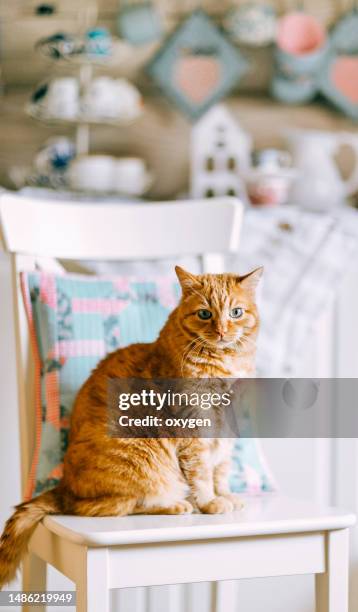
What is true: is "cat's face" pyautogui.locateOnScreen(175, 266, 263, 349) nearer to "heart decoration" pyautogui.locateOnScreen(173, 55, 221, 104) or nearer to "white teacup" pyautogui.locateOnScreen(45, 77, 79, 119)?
→ "white teacup" pyautogui.locateOnScreen(45, 77, 79, 119)

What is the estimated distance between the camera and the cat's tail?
0.96m

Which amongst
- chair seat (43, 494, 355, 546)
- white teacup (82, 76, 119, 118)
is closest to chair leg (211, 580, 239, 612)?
chair seat (43, 494, 355, 546)

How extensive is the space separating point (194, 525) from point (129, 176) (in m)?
0.98

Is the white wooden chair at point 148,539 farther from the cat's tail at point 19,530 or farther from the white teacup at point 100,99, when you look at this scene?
the white teacup at point 100,99

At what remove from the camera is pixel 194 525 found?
89 cm

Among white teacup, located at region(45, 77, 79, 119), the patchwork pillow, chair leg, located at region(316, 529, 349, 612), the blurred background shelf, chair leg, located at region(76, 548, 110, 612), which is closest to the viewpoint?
chair leg, located at region(76, 548, 110, 612)

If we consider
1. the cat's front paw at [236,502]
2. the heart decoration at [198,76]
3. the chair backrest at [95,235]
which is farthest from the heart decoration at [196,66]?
the cat's front paw at [236,502]

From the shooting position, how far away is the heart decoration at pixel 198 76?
1834mm

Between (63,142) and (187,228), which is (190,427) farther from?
(63,142)

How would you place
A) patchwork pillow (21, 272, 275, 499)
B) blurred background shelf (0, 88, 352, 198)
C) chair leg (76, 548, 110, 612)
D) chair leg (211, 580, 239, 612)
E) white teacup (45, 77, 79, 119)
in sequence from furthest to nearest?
blurred background shelf (0, 88, 352, 198) → white teacup (45, 77, 79, 119) → chair leg (211, 580, 239, 612) → patchwork pillow (21, 272, 275, 499) → chair leg (76, 548, 110, 612)

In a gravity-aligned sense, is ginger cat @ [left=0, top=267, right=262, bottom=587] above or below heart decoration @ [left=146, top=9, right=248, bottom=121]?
below

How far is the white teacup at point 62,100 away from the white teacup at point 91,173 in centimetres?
10

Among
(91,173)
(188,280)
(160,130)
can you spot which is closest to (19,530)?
(188,280)

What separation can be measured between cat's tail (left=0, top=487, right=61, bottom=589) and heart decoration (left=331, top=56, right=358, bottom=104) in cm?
126
